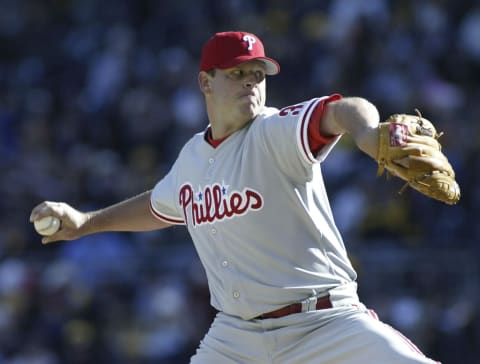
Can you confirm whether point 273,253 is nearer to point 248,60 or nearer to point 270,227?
point 270,227

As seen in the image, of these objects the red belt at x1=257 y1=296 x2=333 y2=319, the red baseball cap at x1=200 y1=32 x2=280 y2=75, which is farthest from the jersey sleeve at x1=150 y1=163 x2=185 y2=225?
the red belt at x1=257 y1=296 x2=333 y2=319

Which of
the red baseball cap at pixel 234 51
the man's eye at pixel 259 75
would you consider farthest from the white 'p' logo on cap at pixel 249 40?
the man's eye at pixel 259 75

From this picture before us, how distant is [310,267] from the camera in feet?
14.2

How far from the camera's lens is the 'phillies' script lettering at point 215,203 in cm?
436

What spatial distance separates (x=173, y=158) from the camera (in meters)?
10.9

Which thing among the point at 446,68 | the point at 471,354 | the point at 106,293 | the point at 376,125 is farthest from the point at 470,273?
the point at 376,125

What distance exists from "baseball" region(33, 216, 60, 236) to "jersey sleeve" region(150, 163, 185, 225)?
48 centimetres

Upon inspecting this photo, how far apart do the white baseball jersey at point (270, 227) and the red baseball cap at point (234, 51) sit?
0.83 feet

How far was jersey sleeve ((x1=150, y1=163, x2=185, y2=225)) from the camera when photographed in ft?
16.5

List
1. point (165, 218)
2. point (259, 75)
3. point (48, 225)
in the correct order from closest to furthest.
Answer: point (259, 75) → point (48, 225) → point (165, 218)

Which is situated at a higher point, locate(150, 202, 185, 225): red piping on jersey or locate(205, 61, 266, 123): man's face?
locate(205, 61, 266, 123): man's face

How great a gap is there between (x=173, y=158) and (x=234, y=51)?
6368 millimetres

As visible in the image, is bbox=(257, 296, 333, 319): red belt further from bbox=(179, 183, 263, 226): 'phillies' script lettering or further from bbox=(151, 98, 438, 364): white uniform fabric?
bbox=(179, 183, 263, 226): 'phillies' script lettering

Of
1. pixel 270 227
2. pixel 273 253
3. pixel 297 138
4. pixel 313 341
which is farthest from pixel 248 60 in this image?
pixel 313 341
